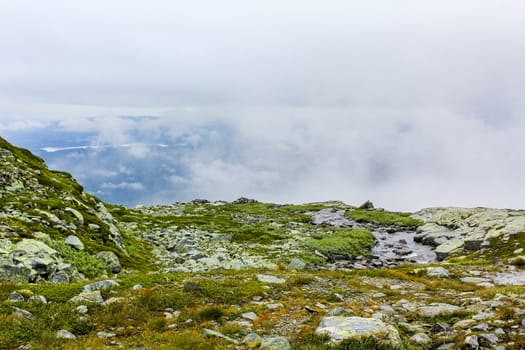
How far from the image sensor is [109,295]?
14.4m

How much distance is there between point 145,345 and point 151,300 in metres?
3.58

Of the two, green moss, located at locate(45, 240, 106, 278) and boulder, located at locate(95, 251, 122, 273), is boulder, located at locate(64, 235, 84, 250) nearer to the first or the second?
green moss, located at locate(45, 240, 106, 278)

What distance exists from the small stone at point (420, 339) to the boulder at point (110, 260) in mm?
18226

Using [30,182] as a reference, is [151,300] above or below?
below

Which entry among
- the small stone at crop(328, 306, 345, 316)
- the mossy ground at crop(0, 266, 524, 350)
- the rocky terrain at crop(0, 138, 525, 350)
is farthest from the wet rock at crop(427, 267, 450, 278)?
the small stone at crop(328, 306, 345, 316)

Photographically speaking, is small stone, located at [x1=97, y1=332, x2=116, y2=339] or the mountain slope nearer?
small stone, located at [x1=97, y1=332, x2=116, y2=339]

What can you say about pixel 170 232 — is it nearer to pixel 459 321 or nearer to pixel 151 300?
pixel 151 300

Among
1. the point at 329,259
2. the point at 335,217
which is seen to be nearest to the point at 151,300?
the point at 329,259

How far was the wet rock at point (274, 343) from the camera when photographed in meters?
9.96

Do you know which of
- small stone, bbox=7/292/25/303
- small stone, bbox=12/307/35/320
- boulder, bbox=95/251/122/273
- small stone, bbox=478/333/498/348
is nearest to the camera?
small stone, bbox=478/333/498/348

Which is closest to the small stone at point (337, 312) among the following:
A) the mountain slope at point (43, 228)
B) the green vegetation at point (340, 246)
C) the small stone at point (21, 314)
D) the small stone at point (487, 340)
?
the small stone at point (487, 340)

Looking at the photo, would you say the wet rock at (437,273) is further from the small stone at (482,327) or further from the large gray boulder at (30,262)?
the large gray boulder at (30,262)

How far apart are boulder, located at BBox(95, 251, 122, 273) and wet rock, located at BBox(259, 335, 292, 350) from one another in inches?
615

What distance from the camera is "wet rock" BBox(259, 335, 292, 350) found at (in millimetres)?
9961
